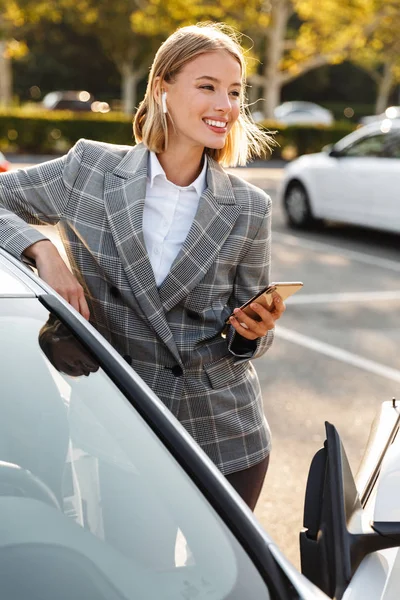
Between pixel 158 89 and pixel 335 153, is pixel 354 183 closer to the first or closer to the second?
pixel 335 153

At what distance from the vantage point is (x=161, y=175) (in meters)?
2.19

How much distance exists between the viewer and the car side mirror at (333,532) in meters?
1.54

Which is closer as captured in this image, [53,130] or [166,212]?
[166,212]

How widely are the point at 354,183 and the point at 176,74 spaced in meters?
8.49

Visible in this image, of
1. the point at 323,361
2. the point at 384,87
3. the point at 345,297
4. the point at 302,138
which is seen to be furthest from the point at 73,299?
the point at 384,87

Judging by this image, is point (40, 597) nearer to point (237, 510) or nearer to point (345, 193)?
point (237, 510)

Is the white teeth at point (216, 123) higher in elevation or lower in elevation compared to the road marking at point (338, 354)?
higher

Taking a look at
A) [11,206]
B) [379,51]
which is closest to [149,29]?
[379,51]

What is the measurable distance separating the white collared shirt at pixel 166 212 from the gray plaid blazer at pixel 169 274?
0.14 feet

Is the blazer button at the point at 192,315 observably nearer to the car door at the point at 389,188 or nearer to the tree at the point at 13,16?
the car door at the point at 389,188

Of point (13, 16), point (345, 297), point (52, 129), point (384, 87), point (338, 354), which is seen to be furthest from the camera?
point (384, 87)

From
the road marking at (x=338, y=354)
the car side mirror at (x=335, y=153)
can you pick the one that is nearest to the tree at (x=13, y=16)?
the car side mirror at (x=335, y=153)

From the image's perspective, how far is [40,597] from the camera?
4.43ft

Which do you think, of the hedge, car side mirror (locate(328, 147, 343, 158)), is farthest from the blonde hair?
the hedge
